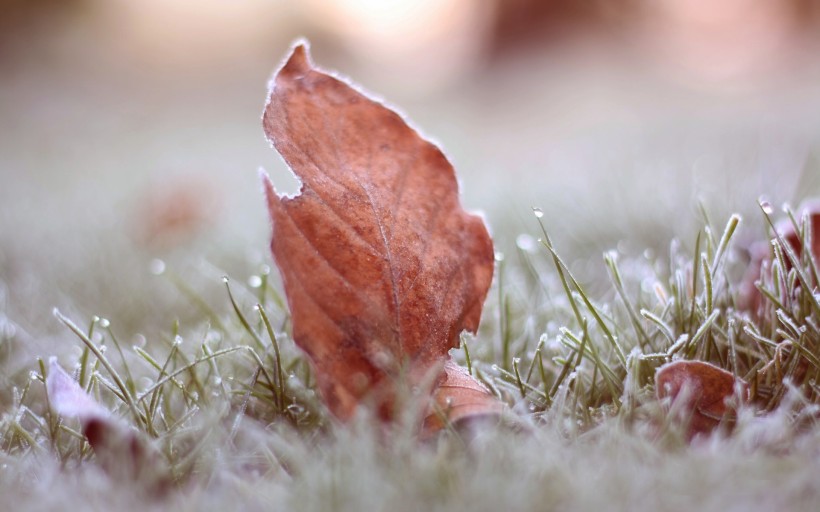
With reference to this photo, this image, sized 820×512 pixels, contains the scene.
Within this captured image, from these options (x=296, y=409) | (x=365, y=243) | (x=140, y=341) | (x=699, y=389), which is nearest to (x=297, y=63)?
(x=365, y=243)

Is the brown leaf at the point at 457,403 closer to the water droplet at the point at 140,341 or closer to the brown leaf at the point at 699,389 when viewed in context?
the brown leaf at the point at 699,389

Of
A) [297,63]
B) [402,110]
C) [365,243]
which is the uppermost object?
[402,110]

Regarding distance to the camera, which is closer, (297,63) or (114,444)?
(114,444)

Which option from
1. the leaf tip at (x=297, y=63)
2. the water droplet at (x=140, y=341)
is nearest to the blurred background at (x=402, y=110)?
the water droplet at (x=140, y=341)

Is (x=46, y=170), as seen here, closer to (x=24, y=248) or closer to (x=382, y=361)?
(x=24, y=248)

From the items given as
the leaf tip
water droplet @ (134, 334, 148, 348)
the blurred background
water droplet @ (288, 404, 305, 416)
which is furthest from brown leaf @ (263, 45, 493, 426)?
water droplet @ (134, 334, 148, 348)

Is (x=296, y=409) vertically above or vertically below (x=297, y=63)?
below

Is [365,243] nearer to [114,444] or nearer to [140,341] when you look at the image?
[114,444]

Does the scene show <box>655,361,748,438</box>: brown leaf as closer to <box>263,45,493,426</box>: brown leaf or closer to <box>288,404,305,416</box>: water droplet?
<box>263,45,493,426</box>: brown leaf

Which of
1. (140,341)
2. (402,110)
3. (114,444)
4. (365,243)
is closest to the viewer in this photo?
(114,444)
